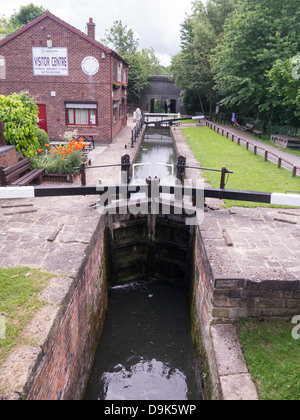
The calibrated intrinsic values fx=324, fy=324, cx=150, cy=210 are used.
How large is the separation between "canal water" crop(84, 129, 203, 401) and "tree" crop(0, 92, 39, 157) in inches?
204

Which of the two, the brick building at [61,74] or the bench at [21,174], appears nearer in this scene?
the bench at [21,174]

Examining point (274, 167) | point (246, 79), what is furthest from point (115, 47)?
point (274, 167)

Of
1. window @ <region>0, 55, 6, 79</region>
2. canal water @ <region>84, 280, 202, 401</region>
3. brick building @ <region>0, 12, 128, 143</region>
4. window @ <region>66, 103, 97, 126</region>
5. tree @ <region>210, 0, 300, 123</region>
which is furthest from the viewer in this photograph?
tree @ <region>210, 0, 300, 123</region>

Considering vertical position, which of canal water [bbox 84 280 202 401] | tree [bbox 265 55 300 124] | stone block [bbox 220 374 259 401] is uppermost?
tree [bbox 265 55 300 124]

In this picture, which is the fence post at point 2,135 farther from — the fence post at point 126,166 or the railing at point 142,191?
the fence post at point 126,166

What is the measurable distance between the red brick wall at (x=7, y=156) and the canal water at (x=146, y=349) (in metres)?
4.49

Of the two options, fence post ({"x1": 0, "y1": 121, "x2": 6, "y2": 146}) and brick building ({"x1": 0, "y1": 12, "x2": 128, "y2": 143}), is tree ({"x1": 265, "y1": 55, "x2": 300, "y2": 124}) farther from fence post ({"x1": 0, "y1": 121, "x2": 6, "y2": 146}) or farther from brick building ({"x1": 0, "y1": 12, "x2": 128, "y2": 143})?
fence post ({"x1": 0, "y1": 121, "x2": 6, "y2": 146})

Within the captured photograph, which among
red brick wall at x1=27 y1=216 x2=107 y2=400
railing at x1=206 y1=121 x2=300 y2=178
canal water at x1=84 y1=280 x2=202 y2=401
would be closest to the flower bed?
red brick wall at x1=27 y1=216 x2=107 y2=400

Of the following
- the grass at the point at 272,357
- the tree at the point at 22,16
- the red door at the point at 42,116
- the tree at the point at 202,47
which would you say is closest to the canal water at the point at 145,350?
the grass at the point at 272,357

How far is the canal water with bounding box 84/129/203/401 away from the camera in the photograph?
5843mm

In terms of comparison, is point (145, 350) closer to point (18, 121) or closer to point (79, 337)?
point (79, 337)

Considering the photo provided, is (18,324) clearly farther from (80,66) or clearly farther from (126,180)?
(80,66)

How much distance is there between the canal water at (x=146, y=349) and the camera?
584 cm
